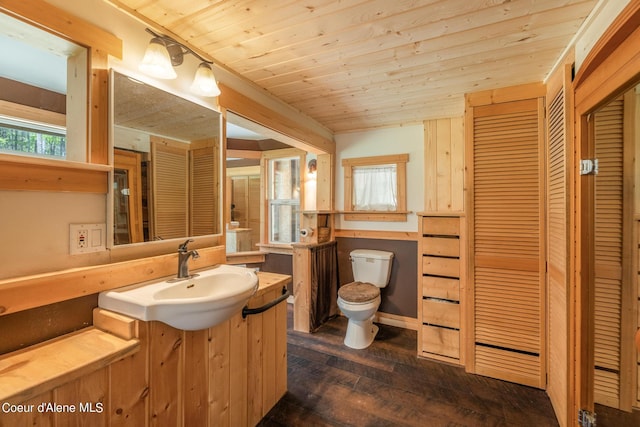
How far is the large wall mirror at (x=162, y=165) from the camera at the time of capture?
1.24 metres

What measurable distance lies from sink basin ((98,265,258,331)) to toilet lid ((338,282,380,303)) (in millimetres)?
1315

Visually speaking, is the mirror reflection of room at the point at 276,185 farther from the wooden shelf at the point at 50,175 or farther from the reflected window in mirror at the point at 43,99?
the wooden shelf at the point at 50,175

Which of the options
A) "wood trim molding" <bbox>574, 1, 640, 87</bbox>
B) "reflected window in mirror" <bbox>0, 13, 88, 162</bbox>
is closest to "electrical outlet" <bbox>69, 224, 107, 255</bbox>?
"reflected window in mirror" <bbox>0, 13, 88, 162</bbox>

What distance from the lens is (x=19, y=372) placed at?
807 millimetres

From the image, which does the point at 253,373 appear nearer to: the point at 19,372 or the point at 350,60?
the point at 19,372

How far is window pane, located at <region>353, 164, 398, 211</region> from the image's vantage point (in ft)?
9.94

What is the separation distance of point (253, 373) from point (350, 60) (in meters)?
2.01

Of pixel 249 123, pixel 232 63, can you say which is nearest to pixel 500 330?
pixel 249 123

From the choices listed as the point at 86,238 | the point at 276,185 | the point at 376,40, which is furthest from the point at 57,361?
the point at 276,185

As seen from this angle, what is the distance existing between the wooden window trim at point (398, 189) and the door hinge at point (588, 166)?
5.30 feet

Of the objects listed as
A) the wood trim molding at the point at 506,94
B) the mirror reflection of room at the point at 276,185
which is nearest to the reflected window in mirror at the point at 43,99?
the mirror reflection of room at the point at 276,185

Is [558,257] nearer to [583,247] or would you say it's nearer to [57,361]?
[583,247]

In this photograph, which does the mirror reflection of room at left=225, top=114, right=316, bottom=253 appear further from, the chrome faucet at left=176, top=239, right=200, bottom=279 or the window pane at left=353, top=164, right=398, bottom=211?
the chrome faucet at left=176, top=239, right=200, bottom=279

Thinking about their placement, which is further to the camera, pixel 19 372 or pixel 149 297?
pixel 149 297
